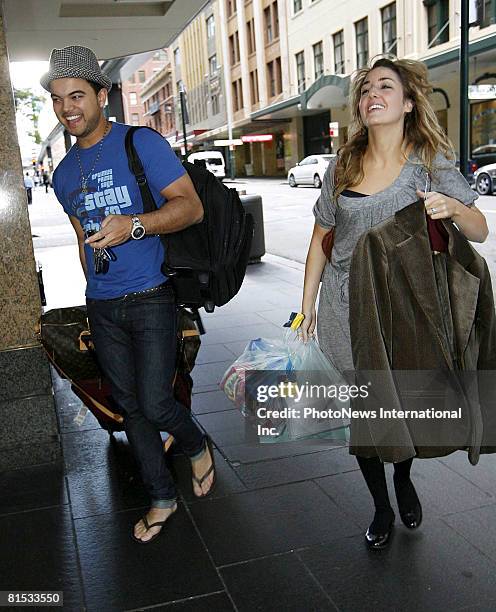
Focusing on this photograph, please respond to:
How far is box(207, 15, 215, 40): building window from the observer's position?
59787 millimetres

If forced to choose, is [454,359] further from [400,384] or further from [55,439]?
[55,439]

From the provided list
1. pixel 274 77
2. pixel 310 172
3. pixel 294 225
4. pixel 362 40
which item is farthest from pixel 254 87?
pixel 294 225

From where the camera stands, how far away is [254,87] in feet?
166

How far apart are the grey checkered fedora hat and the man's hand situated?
0.63 metres

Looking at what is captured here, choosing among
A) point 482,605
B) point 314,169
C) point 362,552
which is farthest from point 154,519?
point 314,169

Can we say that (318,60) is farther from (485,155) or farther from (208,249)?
(208,249)

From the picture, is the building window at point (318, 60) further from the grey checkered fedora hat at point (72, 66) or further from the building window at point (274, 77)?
the grey checkered fedora hat at point (72, 66)

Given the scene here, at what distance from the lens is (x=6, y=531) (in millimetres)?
3045

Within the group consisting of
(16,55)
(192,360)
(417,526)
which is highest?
(16,55)

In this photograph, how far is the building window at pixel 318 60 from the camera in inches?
1550

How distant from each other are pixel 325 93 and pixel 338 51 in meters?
4.66

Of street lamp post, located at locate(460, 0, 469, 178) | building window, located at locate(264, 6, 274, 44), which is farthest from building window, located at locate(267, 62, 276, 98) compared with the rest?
street lamp post, located at locate(460, 0, 469, 178)

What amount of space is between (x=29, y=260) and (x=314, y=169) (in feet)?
83.3

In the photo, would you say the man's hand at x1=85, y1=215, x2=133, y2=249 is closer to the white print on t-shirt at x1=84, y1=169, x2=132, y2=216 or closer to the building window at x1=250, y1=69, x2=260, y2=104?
the white print on t-shirt at x1=84, y1=169, x2=132, y2=216
